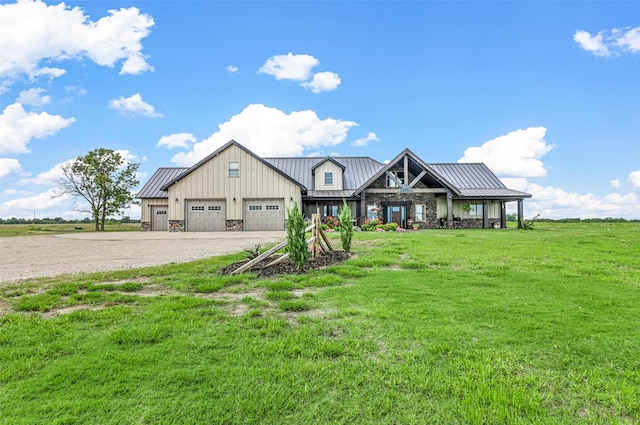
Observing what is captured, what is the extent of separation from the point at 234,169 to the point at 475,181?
66.6ft

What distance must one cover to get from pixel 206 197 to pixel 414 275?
72.3 feet

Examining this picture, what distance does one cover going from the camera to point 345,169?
29484mm

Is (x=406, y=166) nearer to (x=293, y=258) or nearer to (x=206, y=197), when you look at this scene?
(x=206, y=197)

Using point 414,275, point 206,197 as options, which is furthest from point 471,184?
point 414,275

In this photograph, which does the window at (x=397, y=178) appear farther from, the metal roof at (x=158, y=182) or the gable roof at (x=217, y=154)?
the metal roof at (x=158, y=182)

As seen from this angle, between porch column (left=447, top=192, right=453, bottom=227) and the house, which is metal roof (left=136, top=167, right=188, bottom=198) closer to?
the house

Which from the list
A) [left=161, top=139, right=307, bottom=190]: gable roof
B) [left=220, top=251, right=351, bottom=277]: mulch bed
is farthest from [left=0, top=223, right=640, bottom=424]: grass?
[left=161, top=139, right=307, bottom=190]: gable roof

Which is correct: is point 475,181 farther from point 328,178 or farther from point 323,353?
point 323,353

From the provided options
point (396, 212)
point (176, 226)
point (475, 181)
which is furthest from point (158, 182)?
point (475, 181)

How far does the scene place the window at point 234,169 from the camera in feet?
84.5

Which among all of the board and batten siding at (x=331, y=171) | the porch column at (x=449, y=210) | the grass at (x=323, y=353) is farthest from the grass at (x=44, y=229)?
the porch column at (x=449, y=210)

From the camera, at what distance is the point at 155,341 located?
Result: 3451 mm

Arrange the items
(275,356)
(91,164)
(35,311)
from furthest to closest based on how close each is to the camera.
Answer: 1. (91,164)
2. (35,311)
3. (275,356)

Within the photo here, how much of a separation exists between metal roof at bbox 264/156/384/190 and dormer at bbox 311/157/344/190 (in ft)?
2.68
